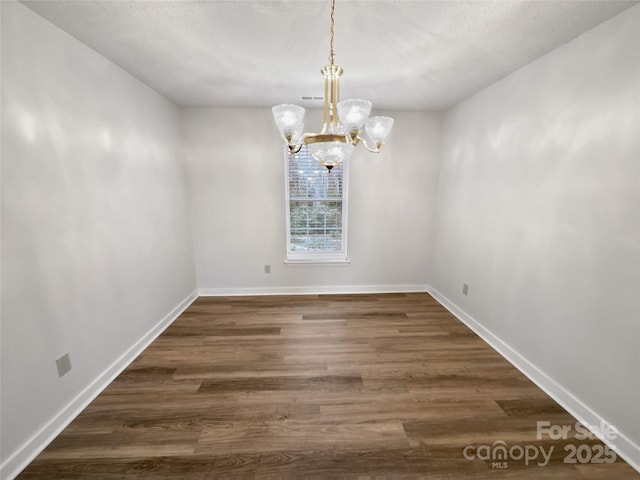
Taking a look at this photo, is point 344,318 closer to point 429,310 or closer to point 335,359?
point 335,359

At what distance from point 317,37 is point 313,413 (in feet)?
7.97

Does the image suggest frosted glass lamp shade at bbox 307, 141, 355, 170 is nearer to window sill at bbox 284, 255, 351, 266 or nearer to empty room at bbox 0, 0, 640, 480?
empty room at bbox 0, 0, 640, 480

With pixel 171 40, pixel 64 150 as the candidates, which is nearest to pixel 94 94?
pixel 64 150

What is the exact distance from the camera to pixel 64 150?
5.49ft

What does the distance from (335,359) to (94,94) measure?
275 cm

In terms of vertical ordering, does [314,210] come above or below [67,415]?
above

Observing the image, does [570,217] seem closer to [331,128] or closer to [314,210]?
[331,128]

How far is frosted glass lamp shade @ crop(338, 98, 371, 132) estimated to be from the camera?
1.26 m

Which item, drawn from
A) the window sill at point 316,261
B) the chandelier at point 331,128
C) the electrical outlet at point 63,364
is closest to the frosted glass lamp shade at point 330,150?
the chandelier at point 331,128

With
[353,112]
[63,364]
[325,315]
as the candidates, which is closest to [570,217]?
[353,112]

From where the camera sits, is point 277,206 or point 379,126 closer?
point 379,126

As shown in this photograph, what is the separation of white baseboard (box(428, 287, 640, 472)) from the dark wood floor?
0.19 feet

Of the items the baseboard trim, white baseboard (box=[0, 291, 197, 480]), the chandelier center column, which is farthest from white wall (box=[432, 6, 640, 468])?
white baseboard (box=[0, 291, 197, 480])

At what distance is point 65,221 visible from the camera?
1.68m
